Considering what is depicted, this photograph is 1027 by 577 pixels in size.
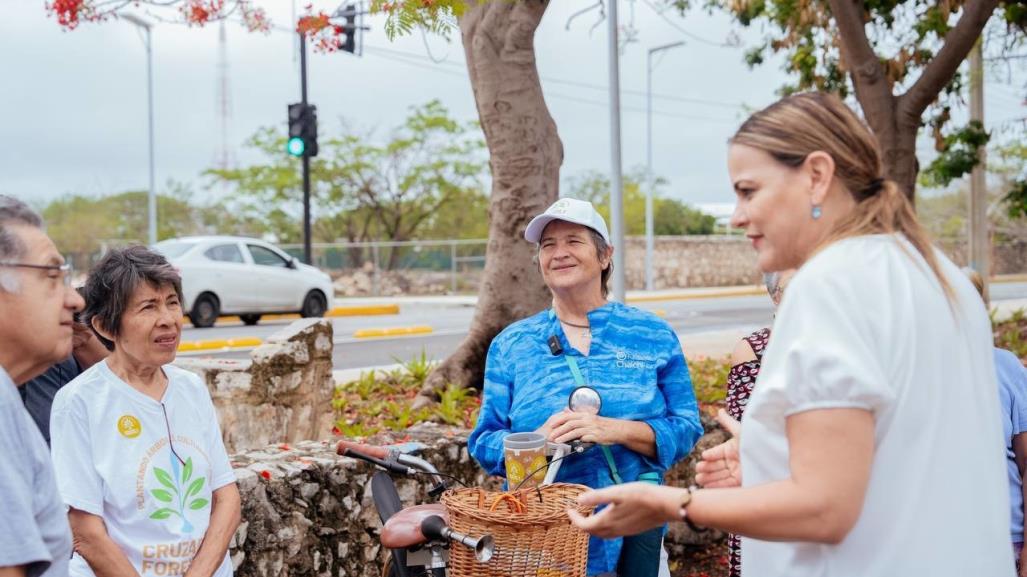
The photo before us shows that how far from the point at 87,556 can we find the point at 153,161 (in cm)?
2575

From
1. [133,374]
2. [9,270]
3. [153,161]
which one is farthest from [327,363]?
[153,161]

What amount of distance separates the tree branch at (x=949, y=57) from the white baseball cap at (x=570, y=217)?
690 centimetres

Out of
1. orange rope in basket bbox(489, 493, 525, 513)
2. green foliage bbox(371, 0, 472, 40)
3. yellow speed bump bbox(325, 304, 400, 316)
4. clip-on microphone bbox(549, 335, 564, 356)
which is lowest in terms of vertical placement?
yellow speed bump bbox(325, 304, 400, 316)

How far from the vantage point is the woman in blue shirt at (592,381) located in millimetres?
3084

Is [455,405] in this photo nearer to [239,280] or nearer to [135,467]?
[135,467]

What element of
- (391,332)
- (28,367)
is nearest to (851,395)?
(28,367)

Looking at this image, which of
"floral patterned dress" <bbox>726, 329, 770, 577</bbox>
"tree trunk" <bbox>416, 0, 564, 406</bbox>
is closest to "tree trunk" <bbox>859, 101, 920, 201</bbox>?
"tree trunk" <bbox>416, 0, 564, 406</bbox>

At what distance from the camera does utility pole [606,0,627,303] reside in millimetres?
12406

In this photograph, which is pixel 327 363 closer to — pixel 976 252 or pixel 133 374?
pixel 133 374

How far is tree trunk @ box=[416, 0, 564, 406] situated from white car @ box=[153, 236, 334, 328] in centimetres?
1139

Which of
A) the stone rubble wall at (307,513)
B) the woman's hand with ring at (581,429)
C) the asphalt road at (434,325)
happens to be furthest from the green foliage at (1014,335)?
the woman's hand with ring at (581,429)

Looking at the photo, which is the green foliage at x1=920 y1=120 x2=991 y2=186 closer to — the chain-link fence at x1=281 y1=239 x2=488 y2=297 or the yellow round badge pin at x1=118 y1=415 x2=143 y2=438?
the yellow round badge pin at x1=118 y1=415 x2=143 y2=438

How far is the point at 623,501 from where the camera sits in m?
1.71

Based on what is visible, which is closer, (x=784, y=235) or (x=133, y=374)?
(x=784, y=235)
